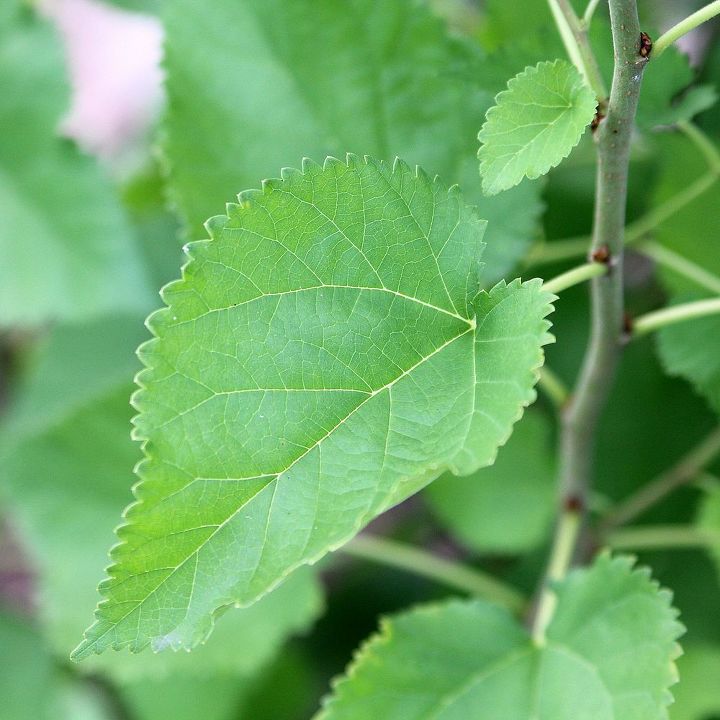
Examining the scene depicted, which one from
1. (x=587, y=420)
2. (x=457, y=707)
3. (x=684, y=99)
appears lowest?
(x=457, y=707)

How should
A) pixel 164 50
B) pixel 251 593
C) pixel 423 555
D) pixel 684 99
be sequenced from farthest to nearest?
pixel 423 555
pixel 164 50
pixel 684 99
pixel 251 593

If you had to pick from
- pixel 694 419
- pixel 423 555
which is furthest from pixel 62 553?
pixel 694 419

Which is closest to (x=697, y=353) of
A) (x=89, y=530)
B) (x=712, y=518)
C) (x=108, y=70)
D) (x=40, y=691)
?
(x=712, y=518)

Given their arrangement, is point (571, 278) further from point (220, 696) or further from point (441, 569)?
point (220, 696)

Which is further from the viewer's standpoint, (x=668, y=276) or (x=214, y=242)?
(x=668, y=276)

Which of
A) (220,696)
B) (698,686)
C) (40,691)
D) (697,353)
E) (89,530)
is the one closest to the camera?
(697,353)

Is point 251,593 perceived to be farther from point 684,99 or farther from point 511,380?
point 684,99
